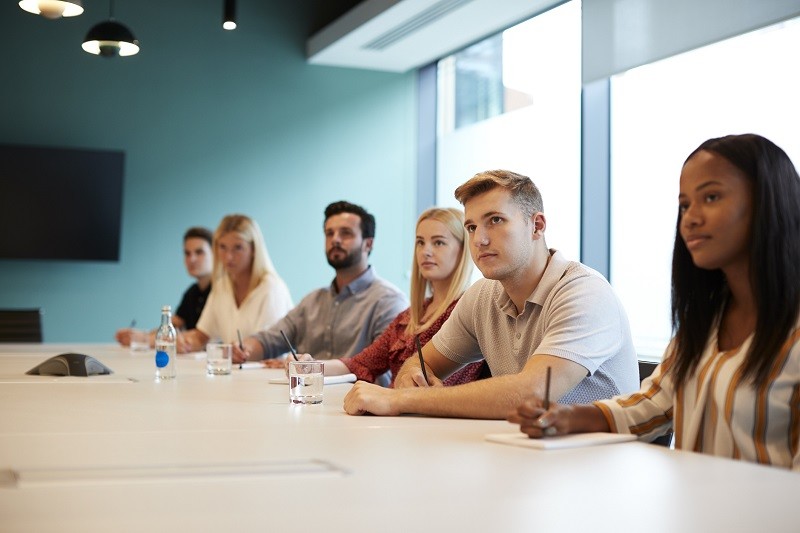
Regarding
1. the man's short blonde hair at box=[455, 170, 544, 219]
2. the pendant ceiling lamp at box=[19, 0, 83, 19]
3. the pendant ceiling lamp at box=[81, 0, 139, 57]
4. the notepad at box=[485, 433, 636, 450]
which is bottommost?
the notepad at box=[485, 433, 636, 450]

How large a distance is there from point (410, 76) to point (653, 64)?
3003mm

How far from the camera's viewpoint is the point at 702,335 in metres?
1.78

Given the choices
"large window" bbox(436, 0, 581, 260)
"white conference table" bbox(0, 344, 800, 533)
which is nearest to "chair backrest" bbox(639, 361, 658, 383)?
"white conference table" bbox(0, 344, 800, 533)

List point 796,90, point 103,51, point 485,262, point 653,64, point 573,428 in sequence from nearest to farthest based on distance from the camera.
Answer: point 573,428 < point 485,262 < point 796,90 < point 103,51 < point 653,64

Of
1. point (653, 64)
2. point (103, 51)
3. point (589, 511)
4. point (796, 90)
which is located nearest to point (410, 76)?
point (653, 64)

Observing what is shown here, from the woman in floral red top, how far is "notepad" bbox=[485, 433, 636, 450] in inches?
57.3

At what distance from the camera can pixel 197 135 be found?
6.92 metres

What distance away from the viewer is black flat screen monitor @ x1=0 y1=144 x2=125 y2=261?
6.27 meters

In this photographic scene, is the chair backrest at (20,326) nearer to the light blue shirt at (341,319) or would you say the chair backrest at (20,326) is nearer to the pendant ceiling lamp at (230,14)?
the light blue shirt at (341,319)

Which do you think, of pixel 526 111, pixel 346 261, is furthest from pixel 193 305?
pixel 526 111

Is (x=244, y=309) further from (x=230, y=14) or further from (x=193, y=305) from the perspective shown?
(x=230, y=14)

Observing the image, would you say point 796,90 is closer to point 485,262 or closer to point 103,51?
point 485,262

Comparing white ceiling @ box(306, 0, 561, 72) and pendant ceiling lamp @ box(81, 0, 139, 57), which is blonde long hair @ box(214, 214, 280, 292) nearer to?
pendant ceiling lamp @ box(81, 0, 139, 57)

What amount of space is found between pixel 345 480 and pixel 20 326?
15.2 feet
